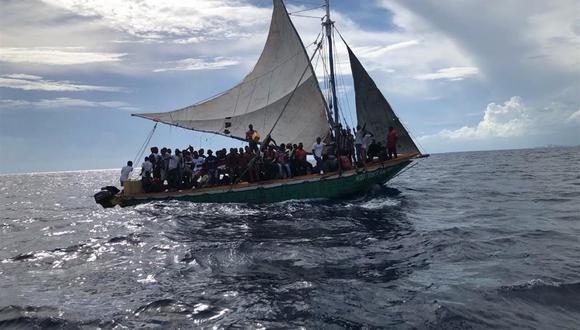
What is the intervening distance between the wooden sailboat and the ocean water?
2887 millimetres

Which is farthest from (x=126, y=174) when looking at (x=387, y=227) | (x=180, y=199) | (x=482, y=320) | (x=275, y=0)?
(x=482, y=320)

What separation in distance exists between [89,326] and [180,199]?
15.5 metres

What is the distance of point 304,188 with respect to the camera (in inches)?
818

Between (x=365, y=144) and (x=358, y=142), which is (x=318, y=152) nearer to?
(x=358, y=142)

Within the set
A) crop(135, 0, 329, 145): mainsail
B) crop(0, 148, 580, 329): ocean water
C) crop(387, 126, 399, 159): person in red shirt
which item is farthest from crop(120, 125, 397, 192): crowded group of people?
crop(0, 148, 580, 329): ocean water

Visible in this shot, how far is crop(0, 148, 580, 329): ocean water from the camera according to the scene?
723 cm

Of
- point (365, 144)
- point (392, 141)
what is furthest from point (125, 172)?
point (392, 141)

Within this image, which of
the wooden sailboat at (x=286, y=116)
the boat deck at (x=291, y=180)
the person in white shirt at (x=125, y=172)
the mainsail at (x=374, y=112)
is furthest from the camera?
the person in white shirt at (x=125, y=172)

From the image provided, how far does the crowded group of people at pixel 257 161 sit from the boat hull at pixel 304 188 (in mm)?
603

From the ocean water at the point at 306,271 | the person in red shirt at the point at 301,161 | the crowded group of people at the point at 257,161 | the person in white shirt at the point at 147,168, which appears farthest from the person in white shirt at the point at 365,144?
the person in white shirt at the point at 147,168

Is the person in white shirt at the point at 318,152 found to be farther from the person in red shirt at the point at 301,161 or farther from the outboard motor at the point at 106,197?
the outboard motor at the point at 106,197

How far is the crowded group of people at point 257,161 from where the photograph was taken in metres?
21.7

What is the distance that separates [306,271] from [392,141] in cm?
1328

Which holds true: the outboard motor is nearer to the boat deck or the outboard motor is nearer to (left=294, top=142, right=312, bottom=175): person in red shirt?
the boat deck
